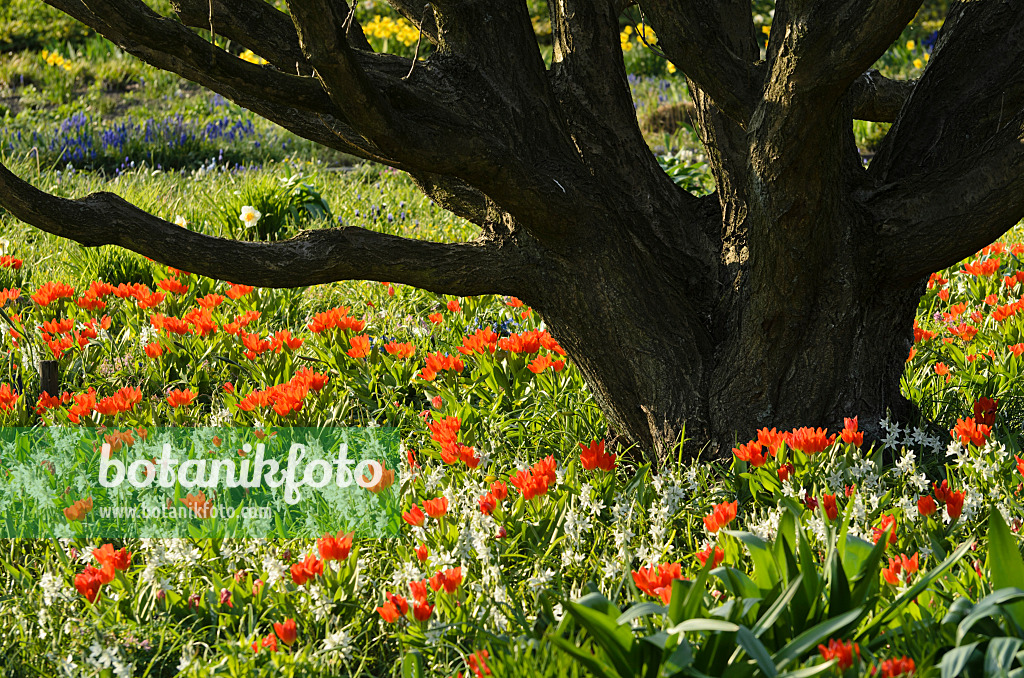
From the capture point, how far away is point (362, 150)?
2494 mm

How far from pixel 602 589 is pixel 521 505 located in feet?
1.16

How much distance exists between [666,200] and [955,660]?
168cm

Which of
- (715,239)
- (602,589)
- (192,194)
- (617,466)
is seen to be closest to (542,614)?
(602,589)

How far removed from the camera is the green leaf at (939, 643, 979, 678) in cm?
141

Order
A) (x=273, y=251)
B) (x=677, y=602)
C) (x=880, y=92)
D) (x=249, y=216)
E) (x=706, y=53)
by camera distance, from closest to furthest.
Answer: (x=677, y=602) → (x=273, y=251) → (x=706, y=53) → (x=880, y=92) → (x=249, y=216)

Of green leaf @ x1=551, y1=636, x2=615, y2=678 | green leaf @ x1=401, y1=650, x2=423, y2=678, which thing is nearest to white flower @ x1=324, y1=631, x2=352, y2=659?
green leaf @ x1=401, y1=650, x2=423, y2=678

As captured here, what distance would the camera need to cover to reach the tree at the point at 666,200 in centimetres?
229

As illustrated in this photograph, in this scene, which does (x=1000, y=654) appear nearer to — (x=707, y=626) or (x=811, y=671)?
(x=811, y=671)

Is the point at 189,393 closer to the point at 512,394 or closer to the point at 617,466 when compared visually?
the point at 512,394

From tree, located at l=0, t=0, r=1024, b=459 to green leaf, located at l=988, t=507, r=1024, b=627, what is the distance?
95 cm

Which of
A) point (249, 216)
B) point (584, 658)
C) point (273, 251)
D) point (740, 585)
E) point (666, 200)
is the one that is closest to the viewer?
point (584, 658)

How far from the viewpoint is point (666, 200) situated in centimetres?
282

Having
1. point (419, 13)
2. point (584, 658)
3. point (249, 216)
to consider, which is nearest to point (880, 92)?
point (419, 13)

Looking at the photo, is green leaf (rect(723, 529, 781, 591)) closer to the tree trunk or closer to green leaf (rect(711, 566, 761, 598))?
green leaf (rect(711, 566, 761, 598))
